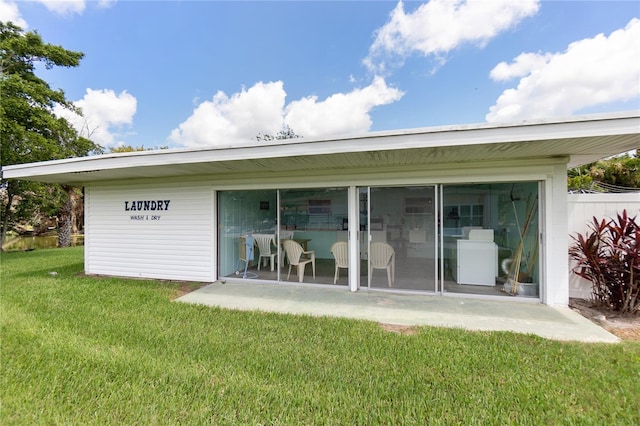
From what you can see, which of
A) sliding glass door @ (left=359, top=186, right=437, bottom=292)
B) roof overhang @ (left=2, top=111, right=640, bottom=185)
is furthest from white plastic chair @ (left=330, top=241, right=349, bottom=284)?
roof overhang @ (left=2, top=111, right=640, bottom=185)

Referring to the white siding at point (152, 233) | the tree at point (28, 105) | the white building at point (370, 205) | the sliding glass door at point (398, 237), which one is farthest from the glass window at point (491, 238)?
the tree at point (28, 105)

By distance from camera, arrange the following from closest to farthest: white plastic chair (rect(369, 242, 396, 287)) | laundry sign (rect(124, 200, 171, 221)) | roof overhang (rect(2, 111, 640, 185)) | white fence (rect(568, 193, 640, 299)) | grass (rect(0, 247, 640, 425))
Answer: grass (rect(0, 247, 640, 425)) < roof overhang (rect(2, 111, 640, 185)) < white fence (rect(568, 193, 640, 299)) < white plastic chair (rect(369, 242, 396, 287)) < laundry sign (rect(124, 200, 171, 221))

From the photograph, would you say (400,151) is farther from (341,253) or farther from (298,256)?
(298,256)

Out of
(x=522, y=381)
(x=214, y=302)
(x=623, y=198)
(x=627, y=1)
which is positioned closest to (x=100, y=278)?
(x=214, y=302)

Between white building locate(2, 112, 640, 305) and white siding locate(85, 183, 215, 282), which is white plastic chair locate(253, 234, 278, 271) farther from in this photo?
white siding locate(85, 183, 215, 282)

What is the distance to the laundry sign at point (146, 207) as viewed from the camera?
6.68m

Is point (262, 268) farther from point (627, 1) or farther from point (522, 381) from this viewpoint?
point (627, 1)

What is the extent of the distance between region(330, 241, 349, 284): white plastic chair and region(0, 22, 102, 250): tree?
1229 centimetres

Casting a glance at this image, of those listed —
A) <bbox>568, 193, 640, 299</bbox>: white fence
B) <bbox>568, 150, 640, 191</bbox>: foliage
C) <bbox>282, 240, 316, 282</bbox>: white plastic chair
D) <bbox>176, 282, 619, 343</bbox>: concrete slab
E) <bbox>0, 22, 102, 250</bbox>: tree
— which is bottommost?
<bbox>176, 282, 619, 343</bbox>: concrete slab

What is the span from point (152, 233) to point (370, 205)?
5.23 meters

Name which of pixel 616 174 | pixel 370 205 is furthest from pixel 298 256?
pixel 616 174

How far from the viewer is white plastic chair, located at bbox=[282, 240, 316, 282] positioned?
6.11 m

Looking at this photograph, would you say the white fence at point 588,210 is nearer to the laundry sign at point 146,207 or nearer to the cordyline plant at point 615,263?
the cordyline plant at point 615,263

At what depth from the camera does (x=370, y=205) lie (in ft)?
17.8
